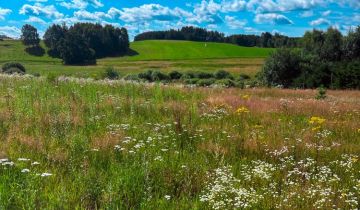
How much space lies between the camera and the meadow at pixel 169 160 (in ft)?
16.2

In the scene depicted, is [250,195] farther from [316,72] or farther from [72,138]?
[316,72]

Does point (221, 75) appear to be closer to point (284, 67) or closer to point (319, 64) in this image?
point (284, 67)

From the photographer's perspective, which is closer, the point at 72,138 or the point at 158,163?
the point at 158,163

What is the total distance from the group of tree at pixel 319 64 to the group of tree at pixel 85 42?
260 feet

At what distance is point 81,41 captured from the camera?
13375cm

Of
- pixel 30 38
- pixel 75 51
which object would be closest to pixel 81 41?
pixel 75 51

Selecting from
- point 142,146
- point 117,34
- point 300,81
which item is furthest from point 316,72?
point 117,34

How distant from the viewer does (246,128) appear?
934 cm

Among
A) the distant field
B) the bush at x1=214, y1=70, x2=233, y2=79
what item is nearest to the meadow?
the bush at x1=214, y1=70, x2=233, y2=79

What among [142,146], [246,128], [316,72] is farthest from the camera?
[316,72]

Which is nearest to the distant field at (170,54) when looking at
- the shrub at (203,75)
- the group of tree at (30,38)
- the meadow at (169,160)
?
the group of tree at (30,38)

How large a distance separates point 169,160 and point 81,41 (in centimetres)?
13304

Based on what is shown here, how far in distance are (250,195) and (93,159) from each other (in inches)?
101

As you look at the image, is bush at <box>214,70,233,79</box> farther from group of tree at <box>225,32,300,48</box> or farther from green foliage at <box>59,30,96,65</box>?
group of tree at <box>225,32,300,48</box>
